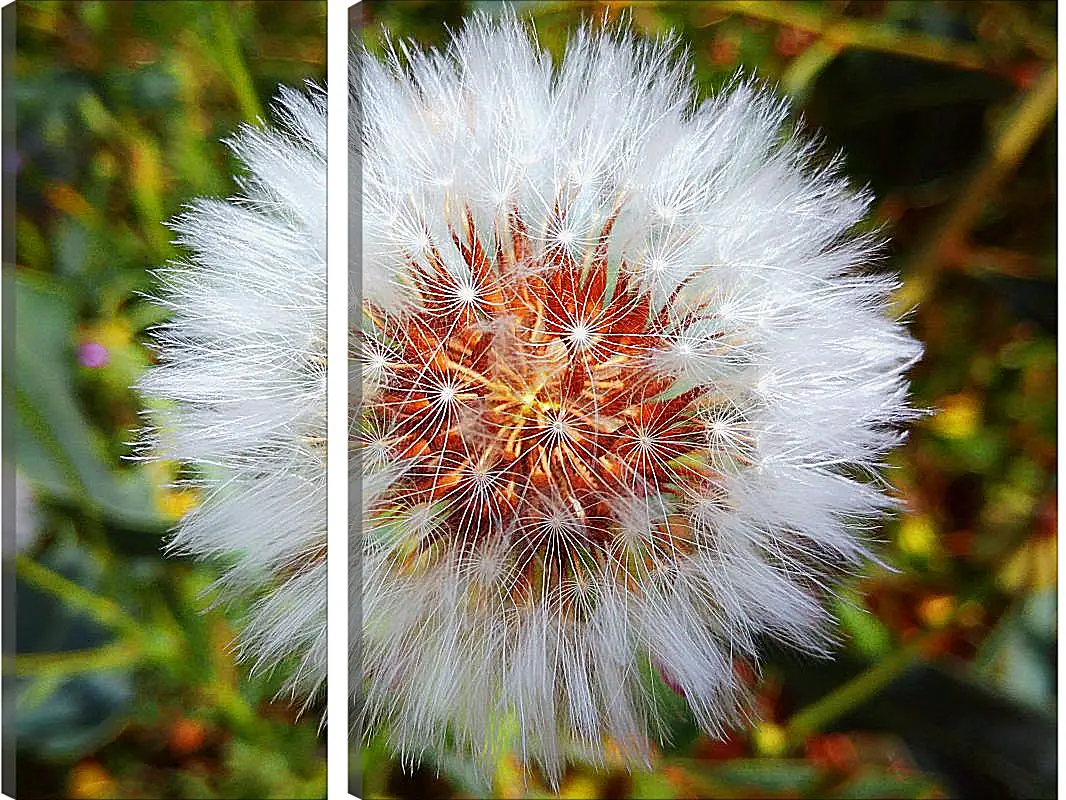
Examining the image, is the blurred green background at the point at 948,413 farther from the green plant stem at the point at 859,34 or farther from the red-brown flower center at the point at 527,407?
the red-brown flower center at the point at 527,407

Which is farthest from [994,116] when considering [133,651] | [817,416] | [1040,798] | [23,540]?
[23,540]

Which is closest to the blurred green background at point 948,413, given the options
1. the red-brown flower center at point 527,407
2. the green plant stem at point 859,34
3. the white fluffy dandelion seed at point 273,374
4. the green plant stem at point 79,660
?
the green plant stem at point 859,34

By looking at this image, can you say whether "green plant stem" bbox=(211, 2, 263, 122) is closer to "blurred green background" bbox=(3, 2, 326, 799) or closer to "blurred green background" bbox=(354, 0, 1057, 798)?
"blurred green background" bbox=(3, 2, 326, 799)

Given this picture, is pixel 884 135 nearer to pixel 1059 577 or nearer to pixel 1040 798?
pixel 1059 577

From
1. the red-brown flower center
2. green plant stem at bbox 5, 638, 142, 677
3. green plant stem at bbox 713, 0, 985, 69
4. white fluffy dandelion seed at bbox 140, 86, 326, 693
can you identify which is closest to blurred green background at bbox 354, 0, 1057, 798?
green plant stem at bbox 713, 0, 985, 69

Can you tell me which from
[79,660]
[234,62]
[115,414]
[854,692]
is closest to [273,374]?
[115,414]

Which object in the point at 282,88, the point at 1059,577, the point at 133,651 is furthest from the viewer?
the point at 133,651
